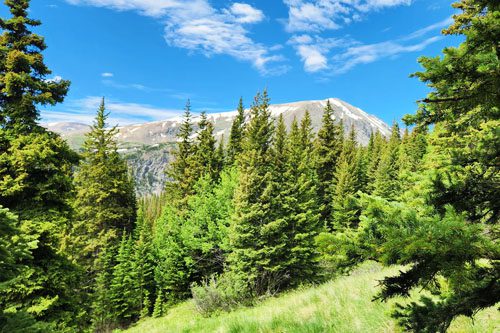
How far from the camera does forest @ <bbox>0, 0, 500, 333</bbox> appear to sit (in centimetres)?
273

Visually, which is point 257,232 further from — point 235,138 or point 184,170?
point 235,138

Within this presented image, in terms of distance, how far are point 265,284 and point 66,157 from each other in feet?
52.7

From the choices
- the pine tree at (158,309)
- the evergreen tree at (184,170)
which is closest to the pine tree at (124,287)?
the pine tree at (158,309)

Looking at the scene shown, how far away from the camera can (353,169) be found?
4391 cm

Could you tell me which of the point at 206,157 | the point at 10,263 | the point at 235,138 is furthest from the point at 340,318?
the point at 235,138

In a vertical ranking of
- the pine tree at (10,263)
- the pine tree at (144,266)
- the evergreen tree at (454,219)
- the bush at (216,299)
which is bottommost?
the pine tree at (144,266)

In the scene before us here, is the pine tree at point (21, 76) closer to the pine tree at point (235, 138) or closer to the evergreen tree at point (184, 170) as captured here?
the evergreen tree at point (184, 170)

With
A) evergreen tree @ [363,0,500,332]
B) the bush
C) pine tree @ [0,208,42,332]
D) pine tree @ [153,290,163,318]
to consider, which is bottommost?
pine tree @ [153,290,163,318]

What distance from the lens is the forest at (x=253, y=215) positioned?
273 cm

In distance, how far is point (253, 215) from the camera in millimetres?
24047

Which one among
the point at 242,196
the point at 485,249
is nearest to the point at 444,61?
the point at 485,249

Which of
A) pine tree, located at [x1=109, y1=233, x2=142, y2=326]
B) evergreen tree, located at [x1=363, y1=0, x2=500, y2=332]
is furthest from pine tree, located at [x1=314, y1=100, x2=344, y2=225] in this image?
evergreen tree, located at [x1=363, y1=0, x2=500, y2=332]

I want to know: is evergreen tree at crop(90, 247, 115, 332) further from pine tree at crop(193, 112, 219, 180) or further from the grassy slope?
the grassy slope

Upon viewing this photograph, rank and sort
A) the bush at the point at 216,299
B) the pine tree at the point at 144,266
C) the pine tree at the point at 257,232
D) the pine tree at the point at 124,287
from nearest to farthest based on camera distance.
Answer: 1. the bush at the point at 216,299
2. the pine tree at the point at 257,232
3. the pine tree at the point at 124,287
4. the pine tree at the point at 144,266
